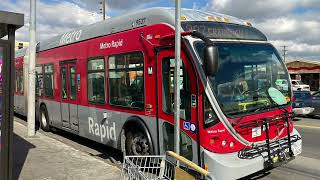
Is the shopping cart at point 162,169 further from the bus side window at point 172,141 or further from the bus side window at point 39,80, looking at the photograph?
the bus side window at point 39,80

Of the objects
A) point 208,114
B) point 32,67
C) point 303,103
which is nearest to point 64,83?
point 32,67

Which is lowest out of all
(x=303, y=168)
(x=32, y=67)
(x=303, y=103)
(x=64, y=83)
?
(x=303, y=168)

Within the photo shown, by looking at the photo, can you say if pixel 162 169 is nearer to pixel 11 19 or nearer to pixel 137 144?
pixel 137 144

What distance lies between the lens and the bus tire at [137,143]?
294 inches

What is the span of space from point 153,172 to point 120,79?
10.5 feet

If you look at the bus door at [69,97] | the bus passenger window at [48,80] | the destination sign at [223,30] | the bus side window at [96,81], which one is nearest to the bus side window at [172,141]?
the destination sign at [223,30]

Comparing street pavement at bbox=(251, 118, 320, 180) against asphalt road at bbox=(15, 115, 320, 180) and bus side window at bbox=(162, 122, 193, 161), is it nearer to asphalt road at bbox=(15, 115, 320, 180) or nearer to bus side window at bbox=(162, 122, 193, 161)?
asphalt road at bbox=(15, 115, 320, 180)

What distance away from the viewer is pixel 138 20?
308 inches

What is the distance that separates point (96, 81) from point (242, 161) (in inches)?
168

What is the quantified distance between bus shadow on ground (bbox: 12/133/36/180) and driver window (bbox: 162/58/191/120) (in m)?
2.90

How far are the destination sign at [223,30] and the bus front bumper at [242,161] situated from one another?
6.07 feet

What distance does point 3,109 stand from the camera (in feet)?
19.0

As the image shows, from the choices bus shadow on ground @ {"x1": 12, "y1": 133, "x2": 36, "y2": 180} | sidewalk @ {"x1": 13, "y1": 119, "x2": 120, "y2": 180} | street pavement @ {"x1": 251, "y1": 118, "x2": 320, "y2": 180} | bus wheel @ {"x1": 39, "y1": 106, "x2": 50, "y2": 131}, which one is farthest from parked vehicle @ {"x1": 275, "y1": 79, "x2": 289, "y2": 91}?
bus wheel @ {"x1": 39, "y1": 106, "x2": 50, "y2": 131}

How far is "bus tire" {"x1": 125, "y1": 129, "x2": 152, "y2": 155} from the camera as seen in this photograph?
7.47 metres
